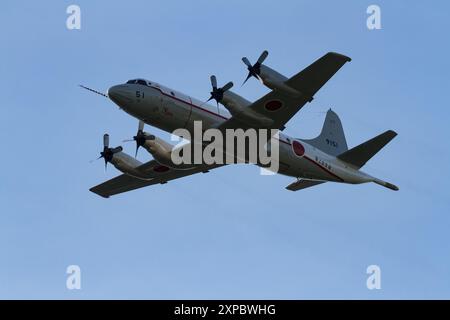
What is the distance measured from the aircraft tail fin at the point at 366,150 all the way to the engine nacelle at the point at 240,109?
7441 millimetres

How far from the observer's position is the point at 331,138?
52812 millimetres

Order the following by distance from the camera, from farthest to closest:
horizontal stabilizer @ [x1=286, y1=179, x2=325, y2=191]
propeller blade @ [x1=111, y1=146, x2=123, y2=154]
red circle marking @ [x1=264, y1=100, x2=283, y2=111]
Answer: horizontal stabilizer @ [x1=286, y1=179, x2=325, y2=191] → propeller blade @ [x1=111, y1=146, x2=123, y2=154] → red circle marking @ [x1=264, y1=100, x2=283, y2=111]

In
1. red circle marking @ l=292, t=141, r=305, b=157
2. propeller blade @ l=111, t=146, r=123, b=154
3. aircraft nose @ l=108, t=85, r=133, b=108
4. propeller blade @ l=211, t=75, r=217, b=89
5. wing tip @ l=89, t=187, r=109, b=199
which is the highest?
propeller blade @ l=211, t=75, r=217, b=89

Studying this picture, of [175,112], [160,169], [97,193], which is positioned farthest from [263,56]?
[97,193]

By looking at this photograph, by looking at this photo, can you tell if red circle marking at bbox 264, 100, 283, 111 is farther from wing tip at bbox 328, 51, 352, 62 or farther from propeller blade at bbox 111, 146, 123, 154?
propeller blade at bbox 111, 146, 123, 154

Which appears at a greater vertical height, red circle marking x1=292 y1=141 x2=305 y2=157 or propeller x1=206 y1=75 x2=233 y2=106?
A: propeller x1=206 y1=75 x2=233 y2=106

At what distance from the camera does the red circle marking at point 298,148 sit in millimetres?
46619

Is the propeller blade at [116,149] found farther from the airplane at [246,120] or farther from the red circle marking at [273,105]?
the red circle marking at [273,105]

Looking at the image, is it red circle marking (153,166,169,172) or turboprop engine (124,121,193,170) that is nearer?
turboprop engine (124,121,193,170)

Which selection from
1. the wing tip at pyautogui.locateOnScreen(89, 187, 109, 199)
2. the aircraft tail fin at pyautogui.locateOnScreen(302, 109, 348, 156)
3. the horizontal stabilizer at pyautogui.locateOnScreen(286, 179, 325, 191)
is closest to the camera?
the horizontal stabilizer at pyautogui.locateOnScreen(286, 179, 325, 191)

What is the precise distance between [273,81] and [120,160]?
11.9 m

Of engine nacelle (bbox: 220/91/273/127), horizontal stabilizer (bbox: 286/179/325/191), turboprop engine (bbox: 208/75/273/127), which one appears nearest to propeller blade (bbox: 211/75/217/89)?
turboprop engine (bbox: 208/75/273/127)

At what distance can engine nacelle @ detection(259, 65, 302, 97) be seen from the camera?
4153 cm

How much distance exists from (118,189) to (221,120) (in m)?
10.1
